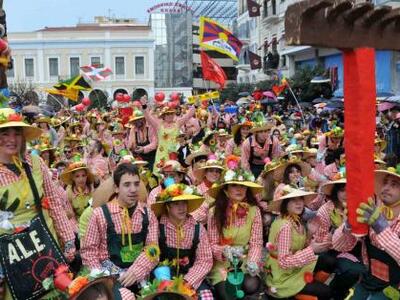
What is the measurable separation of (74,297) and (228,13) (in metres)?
68.4

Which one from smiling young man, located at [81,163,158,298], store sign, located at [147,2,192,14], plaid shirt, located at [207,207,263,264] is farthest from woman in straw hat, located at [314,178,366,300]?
store sign, located at [147,2,192,14]

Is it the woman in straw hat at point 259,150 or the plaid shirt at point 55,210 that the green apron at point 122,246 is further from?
the woman in straw hat at point 259,150

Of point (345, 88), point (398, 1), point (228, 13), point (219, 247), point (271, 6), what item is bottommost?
point (219, 247)

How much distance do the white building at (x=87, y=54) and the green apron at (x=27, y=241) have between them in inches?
2312

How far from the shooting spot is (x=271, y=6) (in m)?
39.4

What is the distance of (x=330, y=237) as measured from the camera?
525 centimetres

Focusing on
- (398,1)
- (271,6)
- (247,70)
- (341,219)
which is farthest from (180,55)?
(341,219)

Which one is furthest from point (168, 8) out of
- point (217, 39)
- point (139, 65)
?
point (217, 39)

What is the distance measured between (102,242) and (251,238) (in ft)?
4.59

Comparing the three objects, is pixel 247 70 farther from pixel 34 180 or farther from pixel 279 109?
pixel 34 180

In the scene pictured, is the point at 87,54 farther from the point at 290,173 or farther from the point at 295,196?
the point at 295,196

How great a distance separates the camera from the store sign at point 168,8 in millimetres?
80213

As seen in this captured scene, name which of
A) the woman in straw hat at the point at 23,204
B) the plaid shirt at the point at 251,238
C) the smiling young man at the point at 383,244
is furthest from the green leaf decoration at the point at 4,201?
the smiling young man at the point at 383,244

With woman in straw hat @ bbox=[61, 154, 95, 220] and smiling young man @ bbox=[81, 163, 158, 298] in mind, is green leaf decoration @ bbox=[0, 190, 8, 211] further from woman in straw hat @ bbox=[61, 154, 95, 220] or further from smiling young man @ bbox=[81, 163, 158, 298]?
woman in straw hat @ bbox=[61, 154, 95, 220]
